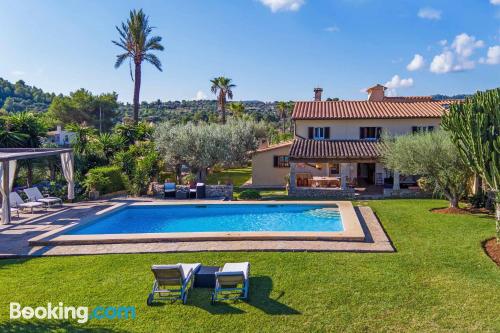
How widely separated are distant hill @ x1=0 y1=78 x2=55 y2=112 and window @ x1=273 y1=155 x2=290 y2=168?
102 metres

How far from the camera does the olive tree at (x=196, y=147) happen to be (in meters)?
27.0

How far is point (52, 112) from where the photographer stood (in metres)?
67.6

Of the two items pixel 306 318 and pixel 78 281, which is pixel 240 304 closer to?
pixel 306 318

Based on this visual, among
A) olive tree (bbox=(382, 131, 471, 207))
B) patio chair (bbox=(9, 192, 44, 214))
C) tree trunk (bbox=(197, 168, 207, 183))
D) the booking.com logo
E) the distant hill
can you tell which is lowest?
the booking.com logo

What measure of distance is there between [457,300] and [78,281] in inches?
386

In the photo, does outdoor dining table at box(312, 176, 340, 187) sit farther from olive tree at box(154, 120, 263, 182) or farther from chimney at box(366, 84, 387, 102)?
chimney at box(366, 84, 387, 102)

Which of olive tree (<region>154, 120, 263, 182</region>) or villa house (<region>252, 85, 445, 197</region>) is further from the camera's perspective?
olive tree (<region>154, 120, 263, 182</region>)

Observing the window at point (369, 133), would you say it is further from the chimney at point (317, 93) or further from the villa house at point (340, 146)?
the chimney at point (317, 93)

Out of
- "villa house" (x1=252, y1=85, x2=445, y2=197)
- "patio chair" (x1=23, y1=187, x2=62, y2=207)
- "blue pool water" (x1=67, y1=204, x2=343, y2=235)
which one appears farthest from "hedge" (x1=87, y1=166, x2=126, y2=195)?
"villa house" (x1=252, y1=85, x2=445, y2=197)

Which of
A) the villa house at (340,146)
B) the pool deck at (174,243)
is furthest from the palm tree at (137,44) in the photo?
the pool deck at (174,243)

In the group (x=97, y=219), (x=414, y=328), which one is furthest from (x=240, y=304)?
(x=97, y=219)

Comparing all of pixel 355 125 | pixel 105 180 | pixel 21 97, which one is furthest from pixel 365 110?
pixel 21 97

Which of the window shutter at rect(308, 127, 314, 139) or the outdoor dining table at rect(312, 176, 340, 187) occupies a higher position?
the window shutter at rect(308, 127, 314, 139)

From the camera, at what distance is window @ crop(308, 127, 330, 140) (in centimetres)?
2977
